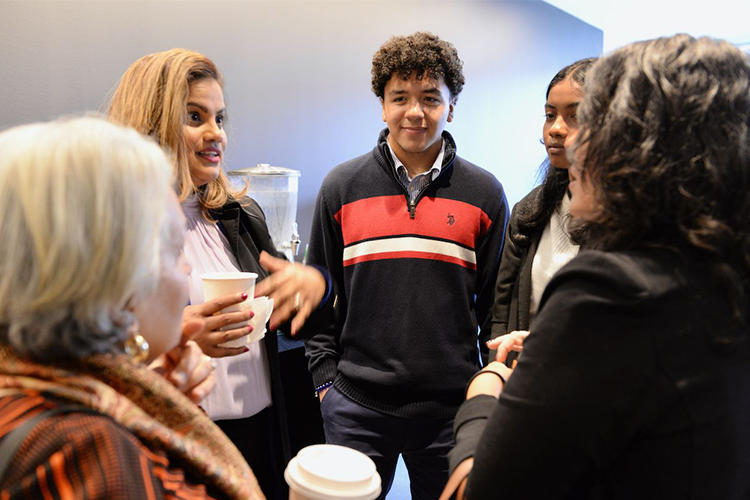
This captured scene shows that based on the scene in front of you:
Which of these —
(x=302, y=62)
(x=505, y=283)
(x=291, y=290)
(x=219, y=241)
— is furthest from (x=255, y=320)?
(x=302, y=62)

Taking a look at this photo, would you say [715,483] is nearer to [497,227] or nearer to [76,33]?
[497,227]

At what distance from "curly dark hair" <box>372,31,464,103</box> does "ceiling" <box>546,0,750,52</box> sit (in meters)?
3.99

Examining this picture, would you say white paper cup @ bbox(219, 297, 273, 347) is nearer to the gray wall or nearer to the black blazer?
the black blazer

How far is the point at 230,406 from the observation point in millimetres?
1426

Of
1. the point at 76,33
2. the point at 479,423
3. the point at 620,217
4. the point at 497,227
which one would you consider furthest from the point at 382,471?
the point at 76,33

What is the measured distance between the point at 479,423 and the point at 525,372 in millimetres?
200

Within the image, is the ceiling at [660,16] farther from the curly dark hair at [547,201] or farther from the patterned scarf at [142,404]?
the patterned scarf at [142,404]

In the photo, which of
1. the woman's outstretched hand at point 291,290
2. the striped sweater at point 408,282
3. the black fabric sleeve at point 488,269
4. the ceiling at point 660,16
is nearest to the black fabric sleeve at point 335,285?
the striped sweater at point 408,282

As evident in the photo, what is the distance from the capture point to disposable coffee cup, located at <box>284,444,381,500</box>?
789 mm

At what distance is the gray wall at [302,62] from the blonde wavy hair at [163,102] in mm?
1045

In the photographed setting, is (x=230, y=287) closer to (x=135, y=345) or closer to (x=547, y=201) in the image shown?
(x=135, y=345)

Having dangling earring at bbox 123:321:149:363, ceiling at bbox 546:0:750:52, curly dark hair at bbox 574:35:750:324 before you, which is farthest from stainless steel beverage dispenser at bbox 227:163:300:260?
ceiling at bbox 546:0:750:52

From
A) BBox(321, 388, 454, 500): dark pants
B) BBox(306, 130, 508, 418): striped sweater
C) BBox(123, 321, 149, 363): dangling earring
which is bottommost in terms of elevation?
BBox(321, 388, 454, 500): dark pants

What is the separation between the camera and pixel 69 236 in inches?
24.3
